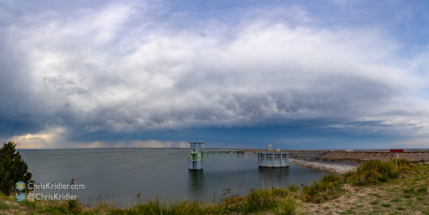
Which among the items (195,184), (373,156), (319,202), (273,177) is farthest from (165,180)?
(373,156)

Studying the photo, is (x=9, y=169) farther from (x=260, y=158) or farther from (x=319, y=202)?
(x=260, y=158)

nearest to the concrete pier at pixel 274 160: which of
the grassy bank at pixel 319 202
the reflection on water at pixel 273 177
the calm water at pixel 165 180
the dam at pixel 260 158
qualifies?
the dam at pixel 260 158

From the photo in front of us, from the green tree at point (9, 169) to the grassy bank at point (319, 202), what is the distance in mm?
14439

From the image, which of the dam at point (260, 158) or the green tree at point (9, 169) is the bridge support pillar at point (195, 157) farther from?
the green tree at point (9, 169)

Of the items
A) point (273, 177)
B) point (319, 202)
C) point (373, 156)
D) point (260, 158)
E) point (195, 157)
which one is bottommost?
point (273, 177)

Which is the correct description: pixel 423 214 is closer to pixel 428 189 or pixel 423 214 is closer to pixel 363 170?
pixel 428 189

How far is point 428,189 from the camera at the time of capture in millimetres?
11344

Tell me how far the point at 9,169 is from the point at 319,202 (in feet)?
96.5

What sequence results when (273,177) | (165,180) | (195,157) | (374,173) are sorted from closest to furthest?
(374,173)
(165,180)
(273,177)
(195,157)

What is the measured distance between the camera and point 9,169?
22203 millimetres

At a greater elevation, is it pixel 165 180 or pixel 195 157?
Answer: pixel 195 157

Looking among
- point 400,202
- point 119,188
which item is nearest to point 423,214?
point 400,202

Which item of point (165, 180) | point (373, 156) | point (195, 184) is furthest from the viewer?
point (373, 156)

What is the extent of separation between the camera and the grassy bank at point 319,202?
30.5ft
